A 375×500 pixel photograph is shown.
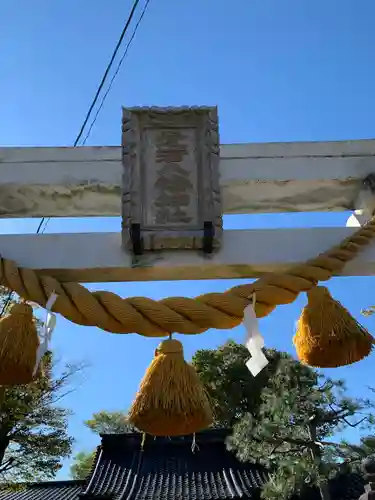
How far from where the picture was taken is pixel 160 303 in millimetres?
1143

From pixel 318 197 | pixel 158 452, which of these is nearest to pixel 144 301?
pixel 318 197

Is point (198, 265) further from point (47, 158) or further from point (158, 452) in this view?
point (158, 452)

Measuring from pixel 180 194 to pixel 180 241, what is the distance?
12 cm

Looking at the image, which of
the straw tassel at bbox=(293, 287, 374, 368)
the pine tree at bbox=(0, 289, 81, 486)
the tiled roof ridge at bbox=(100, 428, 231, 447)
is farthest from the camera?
the tiled roof ridge at bbox=(100, 428, 231, 447)

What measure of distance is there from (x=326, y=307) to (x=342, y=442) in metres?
6.97

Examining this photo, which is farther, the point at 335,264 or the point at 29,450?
the point at 29,450

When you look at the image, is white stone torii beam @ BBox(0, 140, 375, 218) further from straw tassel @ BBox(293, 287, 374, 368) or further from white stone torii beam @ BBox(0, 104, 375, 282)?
straw tassel @ BBox(293, 287, 374, 368)

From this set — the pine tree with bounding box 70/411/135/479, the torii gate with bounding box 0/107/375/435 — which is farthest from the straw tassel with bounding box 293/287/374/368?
the pine tree with bounding box 70/411/135/479

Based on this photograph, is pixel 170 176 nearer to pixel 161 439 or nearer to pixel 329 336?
pixel 329 336

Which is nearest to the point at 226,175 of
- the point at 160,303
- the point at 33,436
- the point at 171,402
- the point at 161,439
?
the point at 160,303

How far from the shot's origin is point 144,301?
1.14 metres

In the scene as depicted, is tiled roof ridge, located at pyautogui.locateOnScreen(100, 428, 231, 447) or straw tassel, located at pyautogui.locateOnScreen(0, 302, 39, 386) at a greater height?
tiled roof ridge, located at pyautogui.locateOnScreen(100, 428, 231, 447)

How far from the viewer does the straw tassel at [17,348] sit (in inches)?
44.6

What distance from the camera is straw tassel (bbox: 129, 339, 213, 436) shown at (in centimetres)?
107
